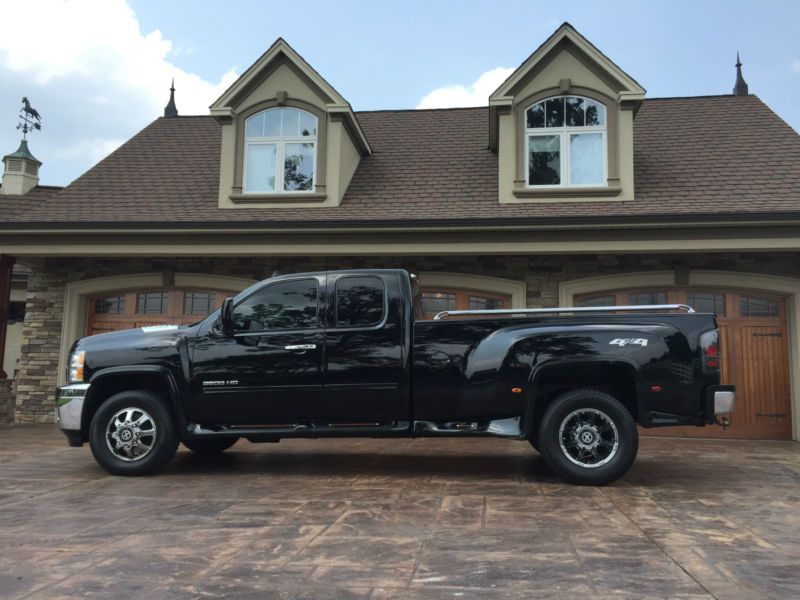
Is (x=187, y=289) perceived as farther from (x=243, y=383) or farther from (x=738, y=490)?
(x=738, y=490)

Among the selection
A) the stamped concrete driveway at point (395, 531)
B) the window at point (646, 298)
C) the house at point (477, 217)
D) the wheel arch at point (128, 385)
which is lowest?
the stamped concrete driveway at point (395, 531)

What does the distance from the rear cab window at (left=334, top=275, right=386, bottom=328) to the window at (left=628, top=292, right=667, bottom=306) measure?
225 inches

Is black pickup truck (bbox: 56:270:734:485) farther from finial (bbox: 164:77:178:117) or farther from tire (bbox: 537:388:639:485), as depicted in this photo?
finial (bbox: 164:77:178:117)

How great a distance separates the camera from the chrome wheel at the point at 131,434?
5770mm

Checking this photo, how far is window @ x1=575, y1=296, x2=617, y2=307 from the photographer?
10078 mm

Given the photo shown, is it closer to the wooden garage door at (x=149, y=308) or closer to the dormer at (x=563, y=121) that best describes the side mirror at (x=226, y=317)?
the wooden garage door at (x=149, y=308)

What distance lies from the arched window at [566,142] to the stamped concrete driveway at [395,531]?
541cm

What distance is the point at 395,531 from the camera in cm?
389

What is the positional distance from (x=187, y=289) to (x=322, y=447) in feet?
15.0

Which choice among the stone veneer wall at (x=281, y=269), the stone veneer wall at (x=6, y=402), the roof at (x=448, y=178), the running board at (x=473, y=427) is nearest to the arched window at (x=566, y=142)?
the roof at (x=448, y=178)

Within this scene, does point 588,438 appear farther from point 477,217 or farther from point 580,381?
point 477,217

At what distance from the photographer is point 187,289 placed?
1095 centimetres

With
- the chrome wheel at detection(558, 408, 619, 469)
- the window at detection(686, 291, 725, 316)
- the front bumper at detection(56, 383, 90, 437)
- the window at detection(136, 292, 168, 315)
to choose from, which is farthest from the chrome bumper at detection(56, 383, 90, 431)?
the window at detection(686, 291, 725, 316)

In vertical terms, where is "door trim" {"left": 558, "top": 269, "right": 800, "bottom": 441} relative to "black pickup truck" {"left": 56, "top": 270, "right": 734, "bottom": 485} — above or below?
above
